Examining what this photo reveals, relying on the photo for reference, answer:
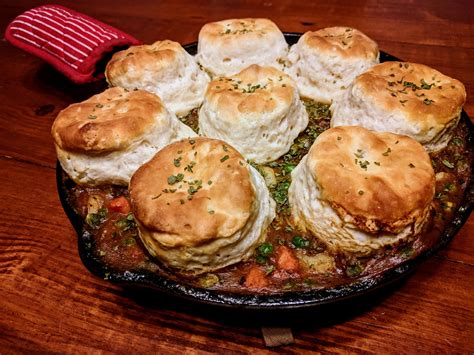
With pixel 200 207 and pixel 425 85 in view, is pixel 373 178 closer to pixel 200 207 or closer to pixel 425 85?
pixel 200 207

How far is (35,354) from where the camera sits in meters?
2.13

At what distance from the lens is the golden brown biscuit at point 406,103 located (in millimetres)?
2293

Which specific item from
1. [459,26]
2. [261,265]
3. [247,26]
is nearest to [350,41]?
[247,26]

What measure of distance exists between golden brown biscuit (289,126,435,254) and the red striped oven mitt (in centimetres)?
218

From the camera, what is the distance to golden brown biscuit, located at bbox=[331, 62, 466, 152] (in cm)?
229

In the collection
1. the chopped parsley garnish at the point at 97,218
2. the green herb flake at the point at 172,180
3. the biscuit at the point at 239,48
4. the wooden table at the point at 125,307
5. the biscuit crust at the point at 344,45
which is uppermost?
the biscuit crust at the point at 344,45

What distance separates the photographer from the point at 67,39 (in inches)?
141

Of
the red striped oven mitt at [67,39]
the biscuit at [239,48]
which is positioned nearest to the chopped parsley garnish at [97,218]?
the biscuit at [239,48]

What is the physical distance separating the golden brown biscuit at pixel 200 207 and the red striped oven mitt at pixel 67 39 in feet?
5.65

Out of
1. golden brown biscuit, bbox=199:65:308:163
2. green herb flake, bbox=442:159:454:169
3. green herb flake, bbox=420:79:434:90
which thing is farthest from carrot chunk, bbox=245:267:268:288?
green herb flake, bbox=420:79:434:90

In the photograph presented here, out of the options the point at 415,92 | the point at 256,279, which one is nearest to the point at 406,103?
the point at 415,92

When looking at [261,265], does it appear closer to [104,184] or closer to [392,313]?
[392,313]

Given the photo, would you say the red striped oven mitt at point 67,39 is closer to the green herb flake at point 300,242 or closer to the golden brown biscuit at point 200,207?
the golden brown biscuit at point 200,207

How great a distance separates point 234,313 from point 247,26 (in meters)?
2.01
